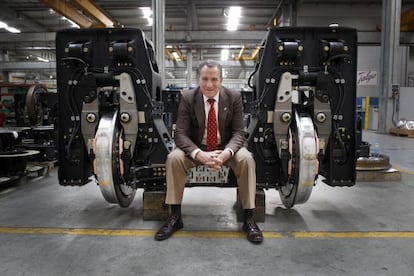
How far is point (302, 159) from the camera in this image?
2449 mm

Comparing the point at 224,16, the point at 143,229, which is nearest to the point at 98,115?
the point at 143,229

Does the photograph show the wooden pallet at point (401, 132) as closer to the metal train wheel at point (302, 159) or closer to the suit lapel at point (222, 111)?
the metal train wheel at point (302, 159)

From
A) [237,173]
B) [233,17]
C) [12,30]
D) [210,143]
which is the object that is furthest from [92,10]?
[237,173]

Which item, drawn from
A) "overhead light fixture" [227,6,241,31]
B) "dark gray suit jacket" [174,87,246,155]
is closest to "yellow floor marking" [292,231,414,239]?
Answer: "dark gray suit jacket" [174,87,246,155]

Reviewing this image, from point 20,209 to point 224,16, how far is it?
38.3 ft

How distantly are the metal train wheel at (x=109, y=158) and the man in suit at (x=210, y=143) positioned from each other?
434 mm

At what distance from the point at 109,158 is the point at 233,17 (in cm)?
1179

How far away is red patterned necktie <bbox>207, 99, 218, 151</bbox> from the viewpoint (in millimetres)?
2588

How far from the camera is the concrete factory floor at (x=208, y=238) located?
192 cm

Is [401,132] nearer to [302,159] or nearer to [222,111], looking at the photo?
[302,159]

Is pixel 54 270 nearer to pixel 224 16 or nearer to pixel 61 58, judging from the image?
pixel 61 58

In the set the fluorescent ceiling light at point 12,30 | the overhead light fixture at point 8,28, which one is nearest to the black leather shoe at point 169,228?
the overhead light fixture at point 8,28

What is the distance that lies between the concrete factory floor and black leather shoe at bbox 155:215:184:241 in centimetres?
4

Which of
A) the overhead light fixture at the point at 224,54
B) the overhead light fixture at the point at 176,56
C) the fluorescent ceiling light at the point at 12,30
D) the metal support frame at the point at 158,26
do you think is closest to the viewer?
the metal support frame at the point at 158,26
